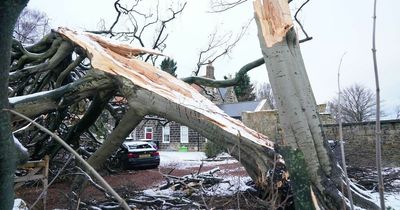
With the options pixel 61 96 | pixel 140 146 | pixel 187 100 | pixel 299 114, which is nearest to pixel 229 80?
pixel 187 100

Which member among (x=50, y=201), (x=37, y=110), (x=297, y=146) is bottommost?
(x=50, y=201)

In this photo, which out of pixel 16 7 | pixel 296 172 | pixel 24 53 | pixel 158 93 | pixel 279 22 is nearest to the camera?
pixel 16 7

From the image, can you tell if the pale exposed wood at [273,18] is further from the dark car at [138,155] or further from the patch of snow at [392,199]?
the dark car at [138,155]

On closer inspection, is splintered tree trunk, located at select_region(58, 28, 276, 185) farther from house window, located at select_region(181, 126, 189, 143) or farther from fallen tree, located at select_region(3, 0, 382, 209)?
house window, located at select_region(181, 126, 189, 143)

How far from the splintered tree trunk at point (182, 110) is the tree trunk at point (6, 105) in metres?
4.12

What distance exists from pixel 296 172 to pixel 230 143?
1568mm

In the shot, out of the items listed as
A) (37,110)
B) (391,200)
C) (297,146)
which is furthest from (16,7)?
(391,200)

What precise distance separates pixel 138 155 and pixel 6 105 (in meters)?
14.3

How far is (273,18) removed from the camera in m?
4.49

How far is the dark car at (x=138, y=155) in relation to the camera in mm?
14808

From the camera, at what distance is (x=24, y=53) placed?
7.64 m

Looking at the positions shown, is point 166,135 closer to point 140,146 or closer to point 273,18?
point 140,146

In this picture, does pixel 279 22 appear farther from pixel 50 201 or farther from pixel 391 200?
pixel 50 201

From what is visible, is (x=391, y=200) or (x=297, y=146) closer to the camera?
(x=297, y=146)
